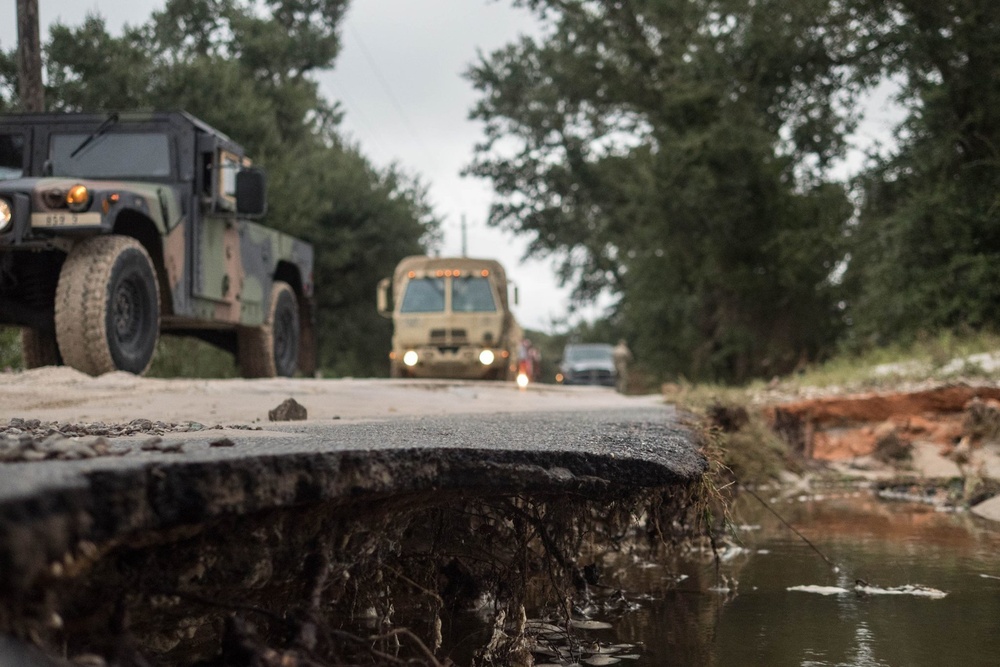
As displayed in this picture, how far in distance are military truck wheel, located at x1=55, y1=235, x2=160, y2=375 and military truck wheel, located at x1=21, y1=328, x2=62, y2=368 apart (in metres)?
1.97

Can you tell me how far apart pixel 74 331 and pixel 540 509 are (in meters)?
5.58

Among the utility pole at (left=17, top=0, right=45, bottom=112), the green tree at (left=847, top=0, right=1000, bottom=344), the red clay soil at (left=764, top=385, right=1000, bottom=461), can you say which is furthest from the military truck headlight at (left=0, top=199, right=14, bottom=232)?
the green tree at (left=847, top=0, right=1000, bottom=344)

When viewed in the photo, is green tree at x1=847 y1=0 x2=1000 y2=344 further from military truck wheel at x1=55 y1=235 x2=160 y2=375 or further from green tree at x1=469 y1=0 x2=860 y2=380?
military truck wheel at x1=55 y1=235 x2=160 y2=375

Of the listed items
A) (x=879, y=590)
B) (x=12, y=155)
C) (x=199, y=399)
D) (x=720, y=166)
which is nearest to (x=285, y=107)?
(x=720, y=166)

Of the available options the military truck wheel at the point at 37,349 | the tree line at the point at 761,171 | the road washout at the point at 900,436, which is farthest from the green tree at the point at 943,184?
the military truck wheel at the point at 37,349

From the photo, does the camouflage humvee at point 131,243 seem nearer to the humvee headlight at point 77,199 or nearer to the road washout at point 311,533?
the humvee headlight at point 77,199

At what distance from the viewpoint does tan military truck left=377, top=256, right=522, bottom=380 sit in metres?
17.0

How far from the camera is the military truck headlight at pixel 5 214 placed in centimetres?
793

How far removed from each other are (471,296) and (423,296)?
72 centimetres

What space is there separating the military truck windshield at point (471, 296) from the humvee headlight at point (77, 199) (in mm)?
9363

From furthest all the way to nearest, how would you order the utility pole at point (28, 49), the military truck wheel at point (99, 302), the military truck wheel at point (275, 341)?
1. the utility pole at point (28, 49)
2. the military truck wheel at point (275, 341)
3. the military truck wheel at point (99, 302)

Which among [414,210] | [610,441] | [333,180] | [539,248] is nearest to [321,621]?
[610,441]

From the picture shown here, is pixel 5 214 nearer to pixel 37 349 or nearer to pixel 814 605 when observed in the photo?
pixel 37 349

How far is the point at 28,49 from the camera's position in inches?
547
